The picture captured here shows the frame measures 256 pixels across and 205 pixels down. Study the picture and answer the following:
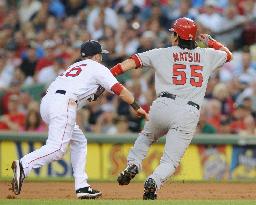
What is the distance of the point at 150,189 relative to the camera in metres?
9.68

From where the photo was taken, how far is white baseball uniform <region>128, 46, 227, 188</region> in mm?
9812

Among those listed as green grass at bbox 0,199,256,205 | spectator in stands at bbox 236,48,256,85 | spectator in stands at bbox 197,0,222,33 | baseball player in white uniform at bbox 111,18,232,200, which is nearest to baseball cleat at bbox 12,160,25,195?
green grass at bbox 0,199,256,205

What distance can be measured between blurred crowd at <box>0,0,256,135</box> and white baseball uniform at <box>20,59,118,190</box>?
5026 millimetres

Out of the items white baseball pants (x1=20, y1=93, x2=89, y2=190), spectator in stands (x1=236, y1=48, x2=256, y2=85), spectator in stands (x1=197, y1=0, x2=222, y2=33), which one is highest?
spectator in stands (x1=197, y1=0, x2=222, y2=33)

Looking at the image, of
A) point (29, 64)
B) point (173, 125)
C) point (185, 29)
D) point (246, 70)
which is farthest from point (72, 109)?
point (29, 64)

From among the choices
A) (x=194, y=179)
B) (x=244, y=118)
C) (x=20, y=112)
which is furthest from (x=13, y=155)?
(x=244, y=118)

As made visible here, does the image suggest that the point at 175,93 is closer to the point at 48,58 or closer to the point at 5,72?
the point at 48,58

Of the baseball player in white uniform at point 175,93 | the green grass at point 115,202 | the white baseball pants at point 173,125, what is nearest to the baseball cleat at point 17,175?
the green grass at point 115,202

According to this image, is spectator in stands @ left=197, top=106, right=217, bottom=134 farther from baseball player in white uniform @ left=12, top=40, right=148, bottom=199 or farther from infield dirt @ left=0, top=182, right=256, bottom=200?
baseball player in white uniform @ left=12, top=40, right=148, bottom=199

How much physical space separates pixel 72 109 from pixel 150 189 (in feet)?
4.21

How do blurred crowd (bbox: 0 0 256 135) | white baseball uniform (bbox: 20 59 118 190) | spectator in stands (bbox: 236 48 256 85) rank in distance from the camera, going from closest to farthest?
white baseball uniform (bbox: 20 59 118 190) < blurred crowd (bbox: 0 0 256 135) < spectator in stands (bbox: 236 48 256 85)

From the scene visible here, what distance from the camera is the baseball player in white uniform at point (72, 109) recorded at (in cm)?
981

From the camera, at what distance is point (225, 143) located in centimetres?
1448

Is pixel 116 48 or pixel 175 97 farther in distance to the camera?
pixel 116 48
